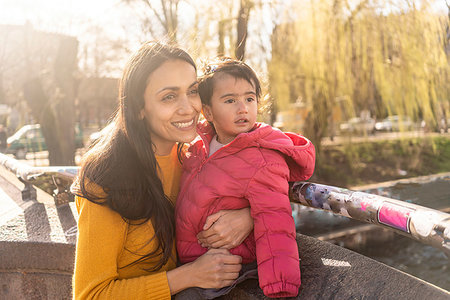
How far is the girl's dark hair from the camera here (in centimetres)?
205

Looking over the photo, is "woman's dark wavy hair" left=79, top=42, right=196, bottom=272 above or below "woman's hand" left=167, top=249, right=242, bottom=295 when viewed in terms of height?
above

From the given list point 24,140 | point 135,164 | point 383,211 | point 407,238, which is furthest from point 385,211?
point 24,140

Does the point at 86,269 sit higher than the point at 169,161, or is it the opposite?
the point at 169,161

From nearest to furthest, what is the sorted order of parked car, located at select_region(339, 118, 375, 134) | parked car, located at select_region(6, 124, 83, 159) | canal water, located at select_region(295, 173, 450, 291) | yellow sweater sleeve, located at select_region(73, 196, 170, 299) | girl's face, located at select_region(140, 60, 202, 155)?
yellow sweater sleeve, located at select_region(73, 196, 170, 299) < girl's face, located at select_region(140, 60, 202, 155) < canal water, located at select_region(295, 173, 450, 291) < parked car, located at select_region(339, 118, 375, 134) < parked car, located at select_region(6, 124, 83, 159)

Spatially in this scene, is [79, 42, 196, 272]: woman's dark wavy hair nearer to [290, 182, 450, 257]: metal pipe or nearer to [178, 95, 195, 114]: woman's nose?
[178, 95, 195, 114]: woman's nose

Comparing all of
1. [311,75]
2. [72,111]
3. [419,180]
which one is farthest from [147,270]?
[72,111]

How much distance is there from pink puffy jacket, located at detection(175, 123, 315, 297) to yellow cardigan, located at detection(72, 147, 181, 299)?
21 centimetres

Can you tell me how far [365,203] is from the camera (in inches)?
58.9

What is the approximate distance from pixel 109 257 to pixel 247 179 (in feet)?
2.06

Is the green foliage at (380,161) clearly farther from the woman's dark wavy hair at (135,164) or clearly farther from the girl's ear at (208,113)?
the woman's dark wavy hair at (135,164)

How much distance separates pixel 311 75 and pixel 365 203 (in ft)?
25.8

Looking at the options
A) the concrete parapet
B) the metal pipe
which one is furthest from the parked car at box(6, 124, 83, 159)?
the metal pipe

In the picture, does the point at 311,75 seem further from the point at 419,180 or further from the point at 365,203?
the point at 365,203

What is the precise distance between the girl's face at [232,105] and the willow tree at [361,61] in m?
6.47
